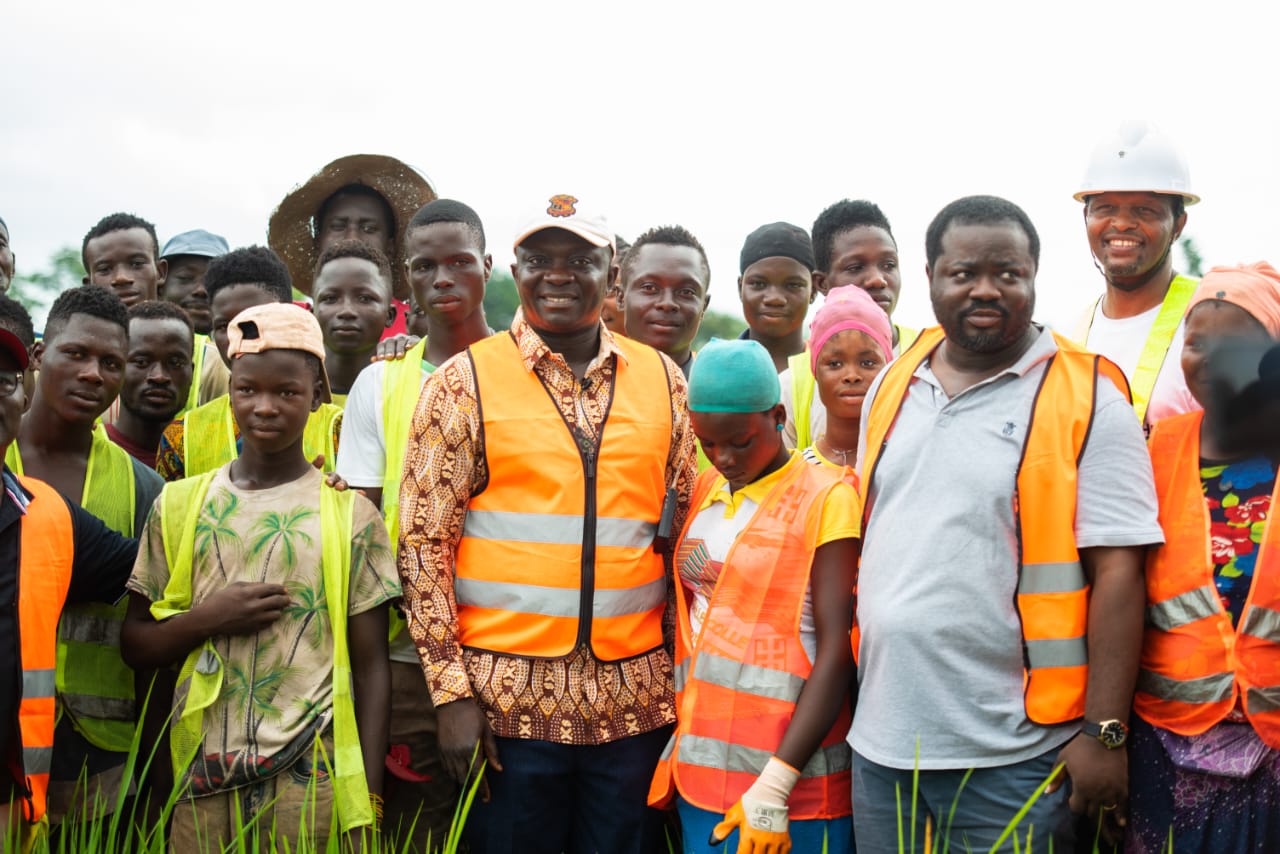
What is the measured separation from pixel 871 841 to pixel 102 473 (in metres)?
2.95

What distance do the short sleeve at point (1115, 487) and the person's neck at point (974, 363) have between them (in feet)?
0.93

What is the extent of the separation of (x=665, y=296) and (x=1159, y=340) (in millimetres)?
2125

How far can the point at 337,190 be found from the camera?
6137mm

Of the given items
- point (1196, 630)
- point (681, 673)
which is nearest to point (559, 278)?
point (681, 673)

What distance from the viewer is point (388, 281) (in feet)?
17.8

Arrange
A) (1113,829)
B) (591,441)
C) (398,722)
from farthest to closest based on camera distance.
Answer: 1. (398,722)
2. (591,441)
3. (1113,829)

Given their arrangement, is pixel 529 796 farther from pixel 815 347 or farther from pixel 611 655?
pixel 815 347

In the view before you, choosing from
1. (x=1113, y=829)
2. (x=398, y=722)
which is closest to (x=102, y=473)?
(x=398, y=722)

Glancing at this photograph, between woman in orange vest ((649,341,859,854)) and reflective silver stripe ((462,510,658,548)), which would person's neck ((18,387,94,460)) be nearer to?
reflective silver stripe ((462,510,658,548))

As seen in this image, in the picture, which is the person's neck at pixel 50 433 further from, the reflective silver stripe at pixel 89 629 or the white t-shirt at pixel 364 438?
the white t-shirt at pixel 364 438

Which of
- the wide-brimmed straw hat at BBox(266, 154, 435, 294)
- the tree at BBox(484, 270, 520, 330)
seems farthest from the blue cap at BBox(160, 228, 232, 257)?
the tree at BBox(484, 270, 520, 330)

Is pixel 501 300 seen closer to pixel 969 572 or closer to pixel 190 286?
pixel 190 286

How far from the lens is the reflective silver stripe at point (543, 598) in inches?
141

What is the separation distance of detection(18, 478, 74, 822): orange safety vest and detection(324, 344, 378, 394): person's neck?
1752 millimetres
